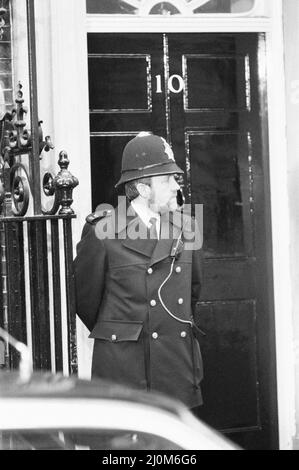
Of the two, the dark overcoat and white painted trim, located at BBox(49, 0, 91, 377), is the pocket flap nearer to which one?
the dark overcoat

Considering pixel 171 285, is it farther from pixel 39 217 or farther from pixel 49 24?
pixel 49 24

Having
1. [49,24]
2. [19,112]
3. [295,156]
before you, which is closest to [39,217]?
[19,112]

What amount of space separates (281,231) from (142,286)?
6.04ft

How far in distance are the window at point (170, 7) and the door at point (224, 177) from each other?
0.50 feet

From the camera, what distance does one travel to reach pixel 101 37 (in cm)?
663

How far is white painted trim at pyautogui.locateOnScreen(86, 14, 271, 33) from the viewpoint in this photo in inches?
260

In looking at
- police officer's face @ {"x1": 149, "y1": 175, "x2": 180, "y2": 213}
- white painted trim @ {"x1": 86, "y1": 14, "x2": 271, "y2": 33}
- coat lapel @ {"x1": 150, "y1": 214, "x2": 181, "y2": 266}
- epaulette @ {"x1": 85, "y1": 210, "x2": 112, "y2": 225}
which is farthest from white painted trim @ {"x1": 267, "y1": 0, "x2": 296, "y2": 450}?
epaulette @ {"x1": 85, "y1": 210, "x2": 112, "y2": 225}

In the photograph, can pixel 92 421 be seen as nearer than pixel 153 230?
Yes

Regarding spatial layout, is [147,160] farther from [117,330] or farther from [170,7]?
[170,7]

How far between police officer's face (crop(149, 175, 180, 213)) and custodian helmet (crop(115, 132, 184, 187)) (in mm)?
47

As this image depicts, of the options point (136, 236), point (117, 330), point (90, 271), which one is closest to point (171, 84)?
point (136, 236)

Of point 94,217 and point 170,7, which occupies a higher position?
point 170,7

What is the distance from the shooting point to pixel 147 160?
5164 mm

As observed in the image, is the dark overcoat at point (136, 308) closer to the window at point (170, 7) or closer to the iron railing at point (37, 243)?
the iron railing at point (37, 243)
